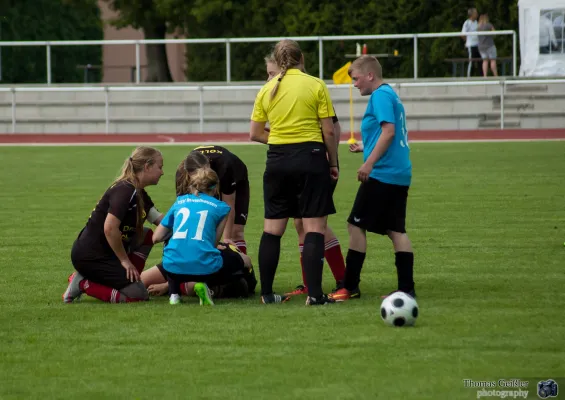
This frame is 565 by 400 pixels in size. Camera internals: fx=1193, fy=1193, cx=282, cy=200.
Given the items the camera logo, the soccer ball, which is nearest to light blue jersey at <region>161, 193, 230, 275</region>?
the soccer ball

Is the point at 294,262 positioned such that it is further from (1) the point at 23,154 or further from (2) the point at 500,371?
(1) the point at 23,154

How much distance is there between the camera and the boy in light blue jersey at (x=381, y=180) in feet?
26.6

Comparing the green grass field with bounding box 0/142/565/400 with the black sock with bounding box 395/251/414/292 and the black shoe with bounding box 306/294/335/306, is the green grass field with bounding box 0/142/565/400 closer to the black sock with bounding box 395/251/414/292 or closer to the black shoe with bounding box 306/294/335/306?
the black shoe with bounding box 306/294/335/306

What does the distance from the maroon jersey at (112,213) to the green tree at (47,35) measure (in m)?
27.5

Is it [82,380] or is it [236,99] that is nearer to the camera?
[82,380]

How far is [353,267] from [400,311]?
1207mm

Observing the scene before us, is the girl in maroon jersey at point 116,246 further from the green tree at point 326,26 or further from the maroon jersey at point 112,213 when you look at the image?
the green tree at point 326,26

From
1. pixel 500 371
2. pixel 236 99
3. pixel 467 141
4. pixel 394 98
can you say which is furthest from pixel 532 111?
pixel 500 371

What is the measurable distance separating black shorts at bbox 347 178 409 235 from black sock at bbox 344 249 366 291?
0.69ft

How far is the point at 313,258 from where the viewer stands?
795 cm

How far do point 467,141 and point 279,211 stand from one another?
59.3ft

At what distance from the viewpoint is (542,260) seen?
9.95 metres

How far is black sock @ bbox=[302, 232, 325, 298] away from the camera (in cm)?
795

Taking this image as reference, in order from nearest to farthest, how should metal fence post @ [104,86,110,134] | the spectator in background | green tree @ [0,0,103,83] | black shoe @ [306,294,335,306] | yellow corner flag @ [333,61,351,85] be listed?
1. black shoe @ [306,294,335,306]
2. yellow corner flag @ [333,61,351,85]
3. the spectator in background
4. metal fence post @ [104,86,110,134]
5. green tree @ [0,0,103,83]
